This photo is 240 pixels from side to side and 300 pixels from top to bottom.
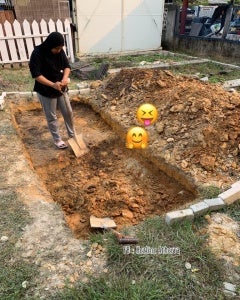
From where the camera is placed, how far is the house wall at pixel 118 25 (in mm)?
9428

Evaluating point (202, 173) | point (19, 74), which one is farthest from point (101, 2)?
point (202, 173)

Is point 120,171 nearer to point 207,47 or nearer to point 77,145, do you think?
point 77,145

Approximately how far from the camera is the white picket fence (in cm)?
807

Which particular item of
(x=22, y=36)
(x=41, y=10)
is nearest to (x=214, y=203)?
(x=22, y=36)

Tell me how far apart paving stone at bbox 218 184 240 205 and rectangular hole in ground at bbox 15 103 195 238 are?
478 millimetres

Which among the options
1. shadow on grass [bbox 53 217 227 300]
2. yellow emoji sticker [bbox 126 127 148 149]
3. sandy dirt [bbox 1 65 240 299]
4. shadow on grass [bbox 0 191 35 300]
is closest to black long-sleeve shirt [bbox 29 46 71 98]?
sandy dirt [bbox 1 65 240 299]

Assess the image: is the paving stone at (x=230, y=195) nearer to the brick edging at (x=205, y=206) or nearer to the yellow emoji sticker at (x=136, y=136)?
the brick edging at (x=205, y=206)

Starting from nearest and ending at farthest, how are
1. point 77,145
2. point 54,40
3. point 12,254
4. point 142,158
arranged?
point 12,254, point 54,40, point 142,158, point 77,145

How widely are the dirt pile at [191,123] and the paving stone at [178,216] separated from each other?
74cm

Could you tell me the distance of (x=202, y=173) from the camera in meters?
3.60

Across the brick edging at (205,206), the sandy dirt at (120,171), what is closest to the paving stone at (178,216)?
the brick edging at (205,206)

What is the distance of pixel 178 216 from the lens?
2.74 metres

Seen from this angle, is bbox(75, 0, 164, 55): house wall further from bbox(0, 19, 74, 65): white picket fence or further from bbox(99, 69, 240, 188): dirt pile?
bbox(99, 69, 240, 188): dirt pile

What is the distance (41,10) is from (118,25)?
2888 millimetres
